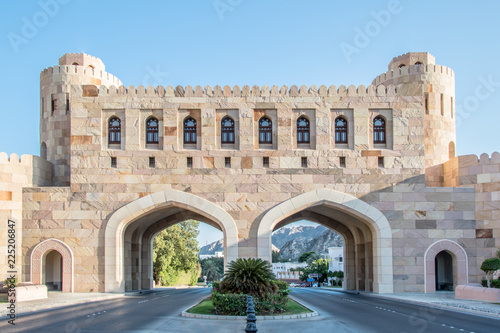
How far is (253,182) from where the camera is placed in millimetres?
33844

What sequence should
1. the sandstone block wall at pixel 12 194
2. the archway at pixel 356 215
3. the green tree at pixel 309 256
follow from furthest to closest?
1. the green tree at pixel 309 256
2. the archway at pixel 356 215
3. the sandstone block wall at pixel 12 194

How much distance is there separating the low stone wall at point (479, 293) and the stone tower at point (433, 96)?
473 inches

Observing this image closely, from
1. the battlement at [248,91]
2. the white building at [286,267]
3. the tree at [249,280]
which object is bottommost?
the white building at [286,267]

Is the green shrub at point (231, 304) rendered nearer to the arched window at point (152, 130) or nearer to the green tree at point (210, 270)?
the arched window at point (152, 130)

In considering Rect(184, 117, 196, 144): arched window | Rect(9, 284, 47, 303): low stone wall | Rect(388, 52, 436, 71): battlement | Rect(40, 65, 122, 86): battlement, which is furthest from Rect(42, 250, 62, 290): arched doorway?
Rect(388, 52, 436, 71): battlement

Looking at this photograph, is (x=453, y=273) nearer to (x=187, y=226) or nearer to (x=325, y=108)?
(x=325, y=108)

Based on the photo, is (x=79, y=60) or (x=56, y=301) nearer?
(x=56, y=301)

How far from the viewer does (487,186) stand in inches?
1323

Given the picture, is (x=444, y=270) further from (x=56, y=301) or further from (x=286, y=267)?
(x=286, y=267)

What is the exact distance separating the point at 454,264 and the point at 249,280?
1658 centimetres

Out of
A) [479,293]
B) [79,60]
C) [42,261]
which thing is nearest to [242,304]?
[479,293]

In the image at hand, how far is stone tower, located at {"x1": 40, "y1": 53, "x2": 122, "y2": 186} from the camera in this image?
39281mm

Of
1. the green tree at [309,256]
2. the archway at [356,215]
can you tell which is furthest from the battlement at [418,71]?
the green tree at [309,256]

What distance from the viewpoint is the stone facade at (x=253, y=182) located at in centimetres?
3331
